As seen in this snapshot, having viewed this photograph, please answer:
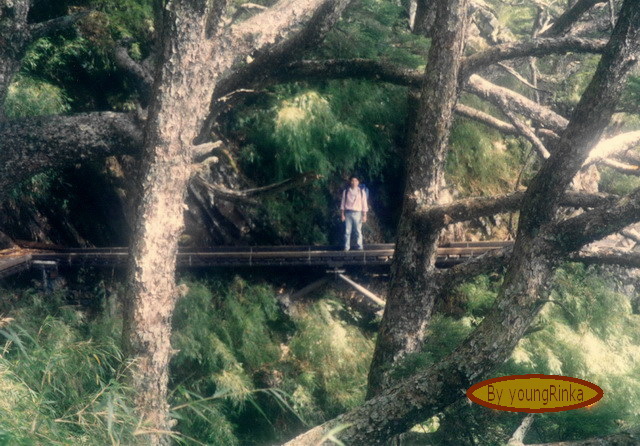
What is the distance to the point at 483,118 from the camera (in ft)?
26.1

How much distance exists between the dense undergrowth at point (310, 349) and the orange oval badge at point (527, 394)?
0.09 metres

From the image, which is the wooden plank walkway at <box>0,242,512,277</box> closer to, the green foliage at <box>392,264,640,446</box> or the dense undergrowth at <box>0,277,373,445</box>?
the dense undergrowth at <box>0,277,373,445</box>

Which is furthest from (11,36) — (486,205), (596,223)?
(596,223)

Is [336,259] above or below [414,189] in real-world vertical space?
below

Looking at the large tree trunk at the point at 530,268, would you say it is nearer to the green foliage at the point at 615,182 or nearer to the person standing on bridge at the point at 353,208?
the person standing on bridge at the point at 353,208

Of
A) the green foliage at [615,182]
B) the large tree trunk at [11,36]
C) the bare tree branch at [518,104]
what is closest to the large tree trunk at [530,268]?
the bare tree branch at [518,104]

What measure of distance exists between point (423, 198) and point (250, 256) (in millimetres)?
3176

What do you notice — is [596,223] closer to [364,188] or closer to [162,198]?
[162,198]

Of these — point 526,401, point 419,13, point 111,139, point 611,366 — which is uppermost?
point 419,13

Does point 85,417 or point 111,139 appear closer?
point 85,417

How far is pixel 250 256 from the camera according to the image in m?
8.54

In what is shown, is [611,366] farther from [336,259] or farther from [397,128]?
[397,128]

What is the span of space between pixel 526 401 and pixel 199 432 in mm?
3971

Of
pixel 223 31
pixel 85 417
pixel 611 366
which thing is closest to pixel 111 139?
pixel 223 31
